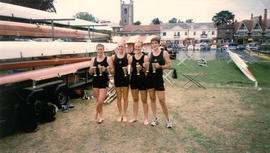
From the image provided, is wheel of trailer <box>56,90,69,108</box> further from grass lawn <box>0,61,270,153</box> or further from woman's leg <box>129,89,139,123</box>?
woman's leg <box>129,89,139,123</box>

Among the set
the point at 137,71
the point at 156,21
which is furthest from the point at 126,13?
the point at 137,71

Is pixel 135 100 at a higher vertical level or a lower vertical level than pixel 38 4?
lower

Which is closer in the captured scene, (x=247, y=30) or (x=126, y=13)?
(x=247, y=30)

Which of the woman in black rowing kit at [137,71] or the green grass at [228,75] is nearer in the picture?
the woman in black rowing kit at [137,71]

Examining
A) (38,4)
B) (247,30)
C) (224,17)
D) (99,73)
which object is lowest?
(99,73)

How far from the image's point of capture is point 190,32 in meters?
68.2

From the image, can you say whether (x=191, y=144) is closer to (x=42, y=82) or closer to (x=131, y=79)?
(x=131, y=79)

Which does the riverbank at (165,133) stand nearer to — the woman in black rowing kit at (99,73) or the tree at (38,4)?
the woman in black rowing kit at (99,73)

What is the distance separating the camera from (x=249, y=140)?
4.27m

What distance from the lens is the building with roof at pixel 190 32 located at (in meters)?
67.4

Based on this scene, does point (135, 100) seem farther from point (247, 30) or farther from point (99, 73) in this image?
point (247, 30)

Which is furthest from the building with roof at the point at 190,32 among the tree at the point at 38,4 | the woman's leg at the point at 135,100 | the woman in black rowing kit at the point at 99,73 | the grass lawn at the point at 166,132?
the woman in black rowing kit at the point at 99,73

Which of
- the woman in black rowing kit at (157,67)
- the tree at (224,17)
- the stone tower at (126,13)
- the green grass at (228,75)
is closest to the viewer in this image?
the woman in black rowing kit at (157,67)

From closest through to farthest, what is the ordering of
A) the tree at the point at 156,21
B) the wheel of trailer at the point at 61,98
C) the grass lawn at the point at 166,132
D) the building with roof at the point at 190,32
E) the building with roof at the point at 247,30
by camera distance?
1. the grass lawn at the point at 166,132
2. the wheel of trailer at the point at 61,98
3. the building with roof at the point at 247,30
4. the building with roof at the point at 190,32
5. the tree at the point at 156,21
